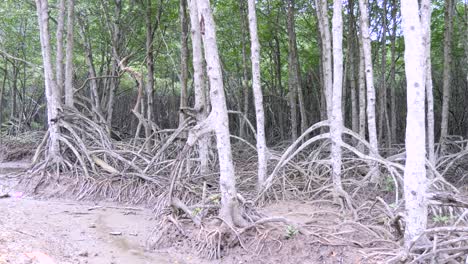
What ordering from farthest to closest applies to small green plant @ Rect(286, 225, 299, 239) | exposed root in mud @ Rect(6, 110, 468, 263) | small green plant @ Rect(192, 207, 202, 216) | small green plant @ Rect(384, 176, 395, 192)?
small green plant @ Rect(384, 176, 395, 192), small green plant @ Rect(192, 207, 202, 216), small green plant @ Rect(286, 225, 299, 239), exposed root in mud @ Rect(6, 110, 468, 263)

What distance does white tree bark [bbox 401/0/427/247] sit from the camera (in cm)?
357

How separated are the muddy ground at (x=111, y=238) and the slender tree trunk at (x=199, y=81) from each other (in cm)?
119

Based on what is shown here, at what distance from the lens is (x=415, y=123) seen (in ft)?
11.9

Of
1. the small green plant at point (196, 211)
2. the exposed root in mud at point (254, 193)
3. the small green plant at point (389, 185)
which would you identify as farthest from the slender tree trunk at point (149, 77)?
the small green plant at point (389, 185)

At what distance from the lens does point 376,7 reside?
11.0m

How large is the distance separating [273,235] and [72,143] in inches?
202

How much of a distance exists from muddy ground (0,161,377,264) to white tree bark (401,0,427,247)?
0.70 m

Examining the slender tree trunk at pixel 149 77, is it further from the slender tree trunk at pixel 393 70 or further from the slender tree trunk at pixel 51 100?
the slender tree trunk at pixel 393 70

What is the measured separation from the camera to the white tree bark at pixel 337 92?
19.1 ft

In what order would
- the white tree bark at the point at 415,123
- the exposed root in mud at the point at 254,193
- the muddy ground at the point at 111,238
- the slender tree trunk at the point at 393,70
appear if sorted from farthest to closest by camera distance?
the slender tree trunk at the point at 393,70, the exposed root in mud at the point at 254,193, the muddy ground at the point at 111,238, the white tree bark at the point at 415,123

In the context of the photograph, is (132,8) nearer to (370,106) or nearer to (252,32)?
(252,32)

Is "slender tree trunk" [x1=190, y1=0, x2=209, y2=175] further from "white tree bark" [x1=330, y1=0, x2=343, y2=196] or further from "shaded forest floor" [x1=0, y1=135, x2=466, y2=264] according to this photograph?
"white tree bark" [x1=330, y1=0, x2=343, y2=196]

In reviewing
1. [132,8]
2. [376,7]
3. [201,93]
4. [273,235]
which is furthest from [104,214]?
[376,7]

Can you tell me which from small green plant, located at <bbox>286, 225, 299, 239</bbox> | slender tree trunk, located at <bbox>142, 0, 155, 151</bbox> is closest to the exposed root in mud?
small green plant, located at <bbox>286, 225, 299, 239</bbox>
